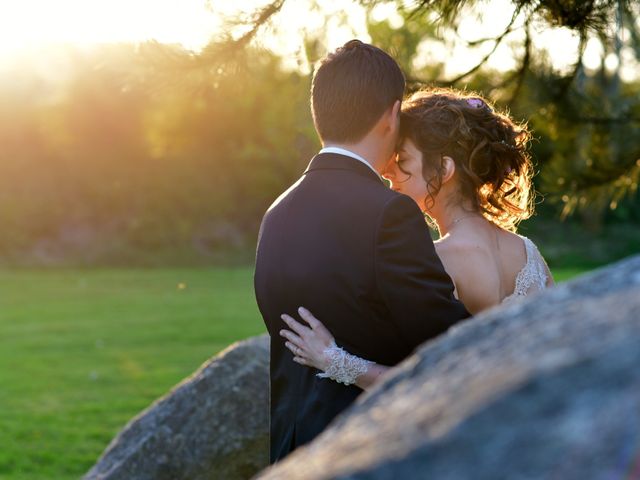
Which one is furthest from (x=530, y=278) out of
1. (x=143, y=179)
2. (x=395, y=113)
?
(x=143, y=179)

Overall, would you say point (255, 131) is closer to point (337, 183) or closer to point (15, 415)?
point (15, 415)

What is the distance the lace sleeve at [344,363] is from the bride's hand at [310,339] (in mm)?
15

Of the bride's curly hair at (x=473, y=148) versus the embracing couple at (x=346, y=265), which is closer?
the embracing couple at (x=346, y=265)

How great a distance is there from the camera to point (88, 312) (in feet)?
58.4

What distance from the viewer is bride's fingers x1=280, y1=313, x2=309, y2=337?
2963 millimetres

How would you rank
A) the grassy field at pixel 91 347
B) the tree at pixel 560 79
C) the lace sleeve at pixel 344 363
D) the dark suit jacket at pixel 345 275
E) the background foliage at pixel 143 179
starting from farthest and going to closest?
the background foliage at pixel 143 179
the grassy field at pixel 91 347
the tree at pixel 560 79
the lace sleeve at pixel 344 363
the dark suit jacket at pixel 345 275

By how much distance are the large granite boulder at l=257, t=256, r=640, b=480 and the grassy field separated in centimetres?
667

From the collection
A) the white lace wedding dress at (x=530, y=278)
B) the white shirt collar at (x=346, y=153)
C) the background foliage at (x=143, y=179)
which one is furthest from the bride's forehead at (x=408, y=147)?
the background foliage at (x=143, y=179)

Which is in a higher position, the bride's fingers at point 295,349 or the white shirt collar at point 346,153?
the white shirt collar at point 346,153

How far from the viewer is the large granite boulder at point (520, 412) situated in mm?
1070

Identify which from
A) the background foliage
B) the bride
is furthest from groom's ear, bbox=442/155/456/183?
the background foliage

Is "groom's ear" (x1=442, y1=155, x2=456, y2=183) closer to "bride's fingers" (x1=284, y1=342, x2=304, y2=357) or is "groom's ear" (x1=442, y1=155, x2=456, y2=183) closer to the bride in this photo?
the bride

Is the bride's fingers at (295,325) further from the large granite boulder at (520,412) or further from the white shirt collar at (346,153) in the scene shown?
the large granite boulder at (520,412)

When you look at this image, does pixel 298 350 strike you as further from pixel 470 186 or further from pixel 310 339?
pixel 470 186
